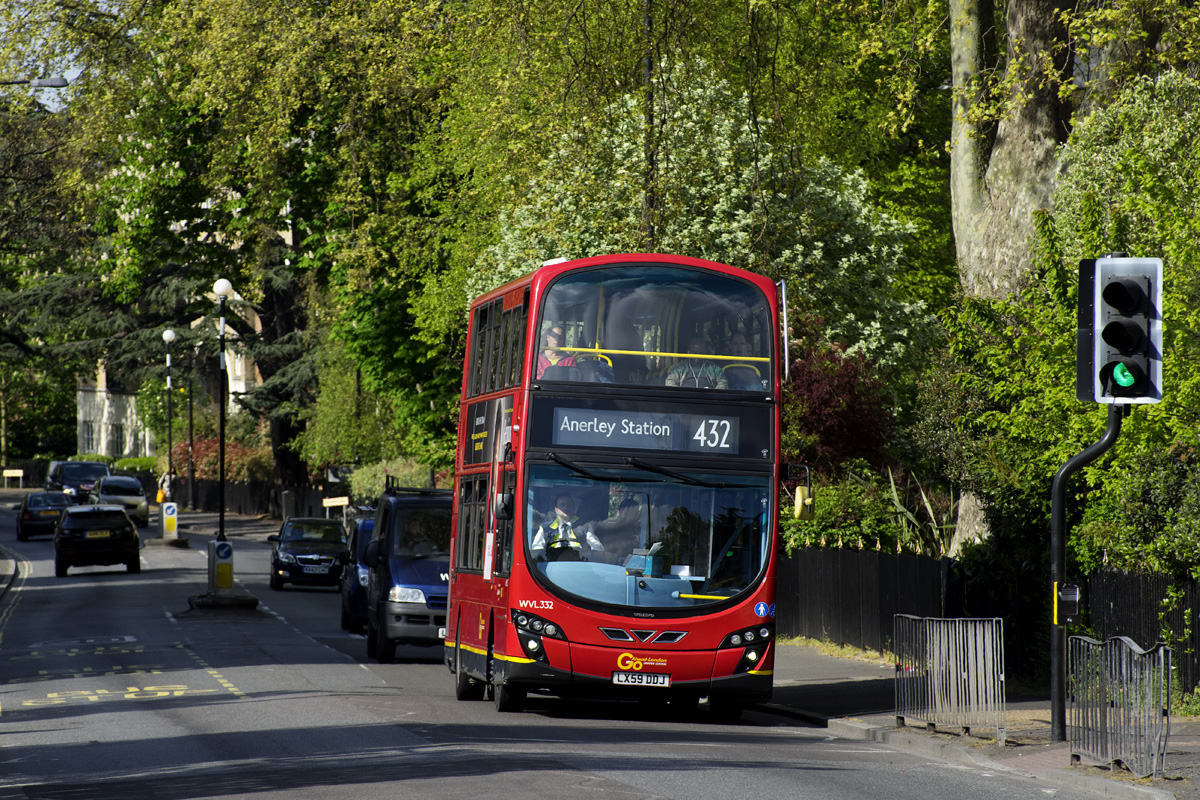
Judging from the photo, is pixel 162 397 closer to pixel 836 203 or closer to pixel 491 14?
pixel 836 203

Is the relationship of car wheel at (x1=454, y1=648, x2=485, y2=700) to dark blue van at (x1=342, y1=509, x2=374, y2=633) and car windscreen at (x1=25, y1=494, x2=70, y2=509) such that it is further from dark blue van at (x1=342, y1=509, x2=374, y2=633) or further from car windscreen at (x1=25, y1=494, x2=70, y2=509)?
car windscreen at (x1=25, y1=494, x2=70, y2=509)

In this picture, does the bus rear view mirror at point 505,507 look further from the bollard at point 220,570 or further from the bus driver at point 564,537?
the bollard at point 220,570

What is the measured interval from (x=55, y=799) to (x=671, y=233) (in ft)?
59.3

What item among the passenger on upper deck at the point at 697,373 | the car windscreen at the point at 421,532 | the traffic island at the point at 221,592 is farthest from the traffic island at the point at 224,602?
the passenger on upper deck at the point at 697,373

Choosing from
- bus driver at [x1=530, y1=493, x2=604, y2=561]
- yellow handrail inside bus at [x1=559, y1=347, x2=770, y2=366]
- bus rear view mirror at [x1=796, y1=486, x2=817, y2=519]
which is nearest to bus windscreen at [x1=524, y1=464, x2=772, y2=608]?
bus driver at [x1=530, y1=493, x2=604, y2=561]

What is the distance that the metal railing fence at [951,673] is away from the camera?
13.3m

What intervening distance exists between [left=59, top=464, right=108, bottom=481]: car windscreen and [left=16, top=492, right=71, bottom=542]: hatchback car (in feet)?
33.0

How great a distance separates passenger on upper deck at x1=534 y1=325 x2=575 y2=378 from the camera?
15305 mm

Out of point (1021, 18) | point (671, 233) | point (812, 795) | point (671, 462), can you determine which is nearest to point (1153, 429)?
point (671, 462)

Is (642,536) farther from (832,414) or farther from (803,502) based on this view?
(832,414)

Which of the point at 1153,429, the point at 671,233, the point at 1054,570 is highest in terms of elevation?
the point at 671,233

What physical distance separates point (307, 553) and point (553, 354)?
2439cm

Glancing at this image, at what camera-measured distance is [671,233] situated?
27.0 metres

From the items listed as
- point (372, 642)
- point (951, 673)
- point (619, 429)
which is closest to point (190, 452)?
point (372, 642)
